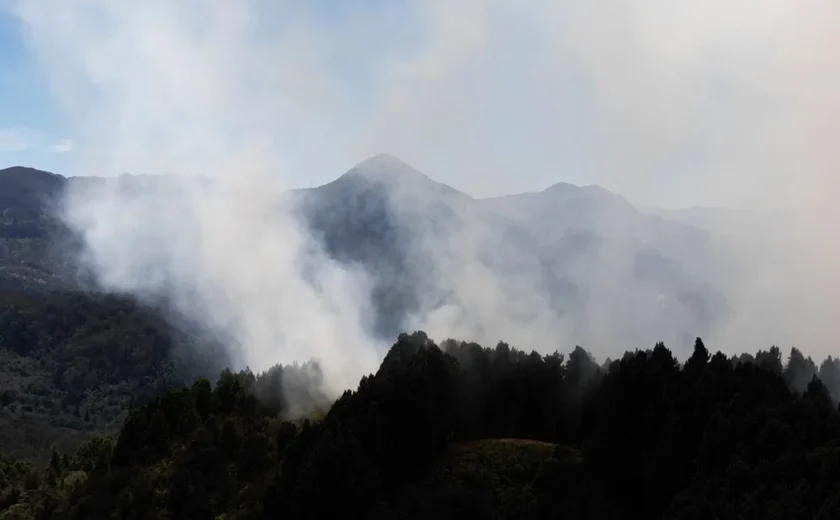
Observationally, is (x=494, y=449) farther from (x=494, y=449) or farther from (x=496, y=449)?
(x=496, y=449)

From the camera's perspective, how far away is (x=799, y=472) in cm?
3428

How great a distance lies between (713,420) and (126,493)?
47968 millimetres

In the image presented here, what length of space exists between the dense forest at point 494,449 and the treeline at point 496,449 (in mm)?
126

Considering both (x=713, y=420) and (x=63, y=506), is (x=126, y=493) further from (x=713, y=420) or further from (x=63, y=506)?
(x=713, y=420)

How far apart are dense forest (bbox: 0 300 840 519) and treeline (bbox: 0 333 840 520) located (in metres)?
0.13

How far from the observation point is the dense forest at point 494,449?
37906 mm

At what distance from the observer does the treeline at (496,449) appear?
37.8 meters

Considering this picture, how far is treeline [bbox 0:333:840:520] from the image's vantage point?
124ft

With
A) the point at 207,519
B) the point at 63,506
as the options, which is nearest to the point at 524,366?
the point at 207,519

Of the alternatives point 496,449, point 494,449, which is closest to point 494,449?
point 494,449

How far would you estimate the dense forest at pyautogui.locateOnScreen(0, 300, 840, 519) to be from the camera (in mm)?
37906

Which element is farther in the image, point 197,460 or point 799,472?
point 197,460

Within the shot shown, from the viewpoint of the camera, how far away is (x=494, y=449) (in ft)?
182

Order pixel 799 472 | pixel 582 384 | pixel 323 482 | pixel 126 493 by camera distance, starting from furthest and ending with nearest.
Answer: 1. pixel 582 384
2. pixel 126 493
3. pixel 323 482
4. pixel 799 472
